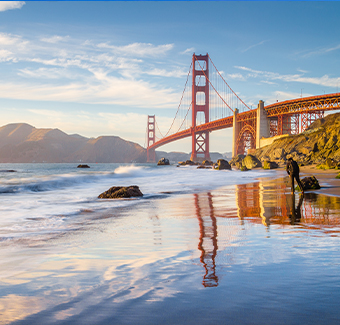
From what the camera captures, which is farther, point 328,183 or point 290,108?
point 290,108

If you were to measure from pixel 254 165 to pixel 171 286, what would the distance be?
38.2 m

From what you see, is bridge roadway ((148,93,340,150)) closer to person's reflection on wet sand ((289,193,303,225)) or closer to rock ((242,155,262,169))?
rock ((242,155,262,169))

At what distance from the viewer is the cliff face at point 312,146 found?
35.2 m

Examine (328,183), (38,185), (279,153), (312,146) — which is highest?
(312,146)

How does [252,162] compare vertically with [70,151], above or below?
below

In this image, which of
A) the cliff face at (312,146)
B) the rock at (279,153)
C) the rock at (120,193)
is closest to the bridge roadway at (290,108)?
the cliff face at (312,146)

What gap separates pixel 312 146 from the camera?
39406 millimetres

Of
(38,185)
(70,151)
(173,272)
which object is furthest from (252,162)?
(70,151)

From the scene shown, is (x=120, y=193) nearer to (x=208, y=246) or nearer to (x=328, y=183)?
(x=208, y=246)

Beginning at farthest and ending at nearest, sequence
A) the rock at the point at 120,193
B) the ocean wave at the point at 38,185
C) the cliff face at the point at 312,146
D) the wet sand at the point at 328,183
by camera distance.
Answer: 1. the cliff face at the point at 312,146
2. the ocean wave at the point at 38,185
3. the wet sand at the point at 328,183
4. the rock at the point at 120,193

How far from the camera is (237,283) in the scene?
8.27 feet

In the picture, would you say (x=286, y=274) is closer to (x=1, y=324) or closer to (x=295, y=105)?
(x=1, y=324)

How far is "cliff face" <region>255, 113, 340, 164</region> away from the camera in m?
35.2

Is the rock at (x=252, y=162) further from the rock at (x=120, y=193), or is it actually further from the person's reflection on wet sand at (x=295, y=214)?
the person's reflection on wet sand at (x=295, y=214)
